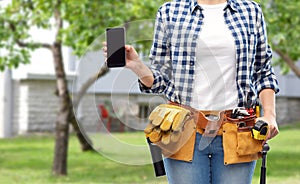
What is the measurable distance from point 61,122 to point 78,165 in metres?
1.91

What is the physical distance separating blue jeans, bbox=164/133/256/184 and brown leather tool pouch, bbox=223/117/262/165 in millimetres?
26

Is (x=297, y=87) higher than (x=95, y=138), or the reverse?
(x=95, y=138)

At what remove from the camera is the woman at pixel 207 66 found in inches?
110

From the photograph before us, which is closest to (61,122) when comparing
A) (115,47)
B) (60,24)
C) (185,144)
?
(60,24)

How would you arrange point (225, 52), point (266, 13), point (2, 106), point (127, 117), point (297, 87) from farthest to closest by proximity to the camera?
point (297, 87) → point (2, 106) → point (266, 13) → point (127, 117) → point (225, 52)

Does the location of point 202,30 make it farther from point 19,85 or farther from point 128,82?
point 19,85

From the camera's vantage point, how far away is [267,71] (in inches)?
117

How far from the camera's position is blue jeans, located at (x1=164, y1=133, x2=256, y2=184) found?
283 centimetres

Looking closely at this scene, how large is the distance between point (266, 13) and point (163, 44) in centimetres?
863

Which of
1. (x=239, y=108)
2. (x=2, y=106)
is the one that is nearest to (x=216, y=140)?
(x=239, y=108)

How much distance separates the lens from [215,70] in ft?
9.17

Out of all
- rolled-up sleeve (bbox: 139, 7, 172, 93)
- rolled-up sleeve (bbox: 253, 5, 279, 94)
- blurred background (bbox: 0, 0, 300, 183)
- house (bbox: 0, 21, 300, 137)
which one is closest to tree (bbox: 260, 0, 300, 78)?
blurred background (bbox: 0, 0, 300, 183)

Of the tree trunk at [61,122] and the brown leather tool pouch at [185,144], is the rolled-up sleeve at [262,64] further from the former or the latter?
the tree trunk at [61,122]

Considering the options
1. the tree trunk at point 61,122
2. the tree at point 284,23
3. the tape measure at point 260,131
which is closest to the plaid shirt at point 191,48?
the tape measure at point 260,131
